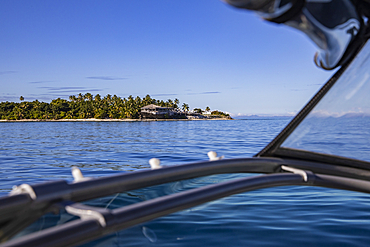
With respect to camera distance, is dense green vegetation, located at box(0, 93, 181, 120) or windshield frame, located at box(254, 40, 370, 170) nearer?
windshield frame, located at box(254, 40, 370, 170)

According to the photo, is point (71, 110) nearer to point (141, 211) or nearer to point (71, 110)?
point (71, 110)

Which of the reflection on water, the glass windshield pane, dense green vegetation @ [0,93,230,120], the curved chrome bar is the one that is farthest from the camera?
dense green vegetation @ [0,93,230,120]

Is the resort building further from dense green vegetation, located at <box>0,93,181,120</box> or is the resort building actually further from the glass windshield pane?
the glass windshield pane

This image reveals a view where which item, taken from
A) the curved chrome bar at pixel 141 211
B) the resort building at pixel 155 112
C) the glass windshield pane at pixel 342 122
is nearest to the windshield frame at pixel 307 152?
the glass windshield pane at pixel 342 122

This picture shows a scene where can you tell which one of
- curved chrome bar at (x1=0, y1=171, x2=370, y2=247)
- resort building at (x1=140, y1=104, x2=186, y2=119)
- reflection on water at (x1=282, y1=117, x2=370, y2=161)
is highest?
resort building at (x1=140, y1=104, x2=186, y2=119)

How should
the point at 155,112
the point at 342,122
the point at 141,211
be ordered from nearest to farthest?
1. the point at 141,211
2. the point at 342,122
3. the point at 155,112

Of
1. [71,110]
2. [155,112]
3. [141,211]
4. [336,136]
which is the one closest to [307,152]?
[336,136]

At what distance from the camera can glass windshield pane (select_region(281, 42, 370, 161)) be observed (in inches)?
84.9

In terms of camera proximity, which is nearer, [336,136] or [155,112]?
[336,136]

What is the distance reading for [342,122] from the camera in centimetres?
234

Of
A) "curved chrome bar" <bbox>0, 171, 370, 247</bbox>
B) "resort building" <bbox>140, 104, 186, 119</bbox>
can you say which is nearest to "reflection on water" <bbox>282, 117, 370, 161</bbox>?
"curved chrome bar" <bbox>0, 171, 370, 247</bbox>

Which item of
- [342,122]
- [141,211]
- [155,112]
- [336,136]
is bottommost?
A: [141,211]

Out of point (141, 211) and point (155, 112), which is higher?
point (155, 112)

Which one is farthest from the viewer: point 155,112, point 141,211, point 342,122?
point 155,112
